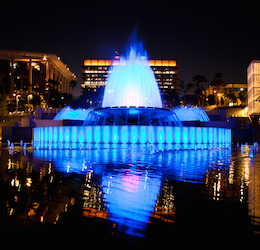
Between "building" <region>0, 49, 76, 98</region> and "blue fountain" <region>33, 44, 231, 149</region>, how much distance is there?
5207 centimetres

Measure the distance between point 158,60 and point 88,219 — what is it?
484 ft

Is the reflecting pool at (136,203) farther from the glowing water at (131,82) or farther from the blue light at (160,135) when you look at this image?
the glowing water at (131,82)

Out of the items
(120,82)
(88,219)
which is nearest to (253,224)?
(88,219)

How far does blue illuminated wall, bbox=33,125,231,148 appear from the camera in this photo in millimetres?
17109

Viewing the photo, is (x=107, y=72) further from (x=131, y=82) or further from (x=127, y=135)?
(x=127, y=135)

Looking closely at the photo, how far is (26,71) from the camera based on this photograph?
8575cm

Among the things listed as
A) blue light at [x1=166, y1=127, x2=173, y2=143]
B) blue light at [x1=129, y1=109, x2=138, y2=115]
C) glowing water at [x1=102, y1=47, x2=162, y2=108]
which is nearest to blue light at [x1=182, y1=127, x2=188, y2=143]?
blue light at [x1=166, y1=127, x2=173, y2=143]

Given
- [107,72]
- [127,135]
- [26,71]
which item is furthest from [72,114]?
[107,72]

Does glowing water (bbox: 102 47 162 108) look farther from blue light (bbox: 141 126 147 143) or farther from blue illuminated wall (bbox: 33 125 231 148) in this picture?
blue light (bbox: 141 126 147 143)

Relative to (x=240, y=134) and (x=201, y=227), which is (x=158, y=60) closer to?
(x=240, y=134)

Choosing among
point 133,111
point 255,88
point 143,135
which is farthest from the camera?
point 255,88

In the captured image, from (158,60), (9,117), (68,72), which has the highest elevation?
(158,60)

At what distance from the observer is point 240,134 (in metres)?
24.6

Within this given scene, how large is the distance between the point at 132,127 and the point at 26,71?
254ft
